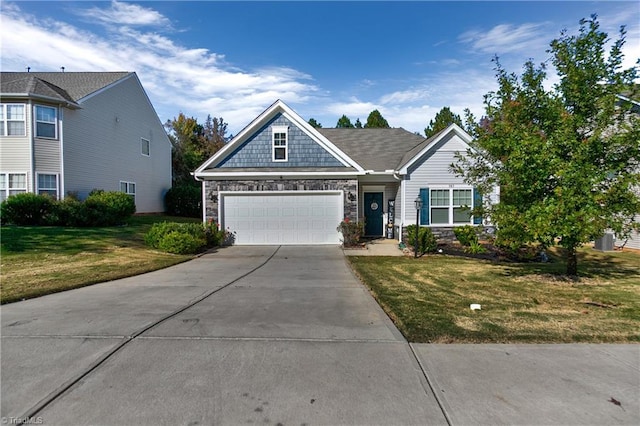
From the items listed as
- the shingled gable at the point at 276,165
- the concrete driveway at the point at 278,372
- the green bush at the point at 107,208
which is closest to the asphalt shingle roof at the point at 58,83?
the green bush at the point at 107,208

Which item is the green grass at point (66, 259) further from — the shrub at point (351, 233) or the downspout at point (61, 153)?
the shrub at point (351, 233)

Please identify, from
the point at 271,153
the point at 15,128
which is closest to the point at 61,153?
the point at 15,128

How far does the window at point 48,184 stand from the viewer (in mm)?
17219

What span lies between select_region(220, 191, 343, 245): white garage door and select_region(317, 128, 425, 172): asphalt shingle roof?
292cm

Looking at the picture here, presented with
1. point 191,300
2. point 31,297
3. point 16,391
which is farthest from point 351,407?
point 31,297

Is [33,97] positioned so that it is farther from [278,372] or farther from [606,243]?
[606,243]

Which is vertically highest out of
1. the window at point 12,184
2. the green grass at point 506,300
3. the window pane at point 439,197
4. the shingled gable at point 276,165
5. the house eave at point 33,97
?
the house eave at point 33,97

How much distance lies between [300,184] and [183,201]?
14.8 metres

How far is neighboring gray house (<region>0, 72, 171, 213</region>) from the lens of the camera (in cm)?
1684

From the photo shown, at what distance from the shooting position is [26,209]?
1555cm

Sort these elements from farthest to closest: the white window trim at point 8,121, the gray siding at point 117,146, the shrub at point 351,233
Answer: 1. the gray siding at point 117,146
2. the white window trim at point 8,121
3. the shrub at point 351,233

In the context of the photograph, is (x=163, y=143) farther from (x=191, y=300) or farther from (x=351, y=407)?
(x=351, y=407)

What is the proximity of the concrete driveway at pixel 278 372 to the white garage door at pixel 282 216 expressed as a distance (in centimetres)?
902

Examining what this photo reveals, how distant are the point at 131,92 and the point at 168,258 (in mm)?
16590
